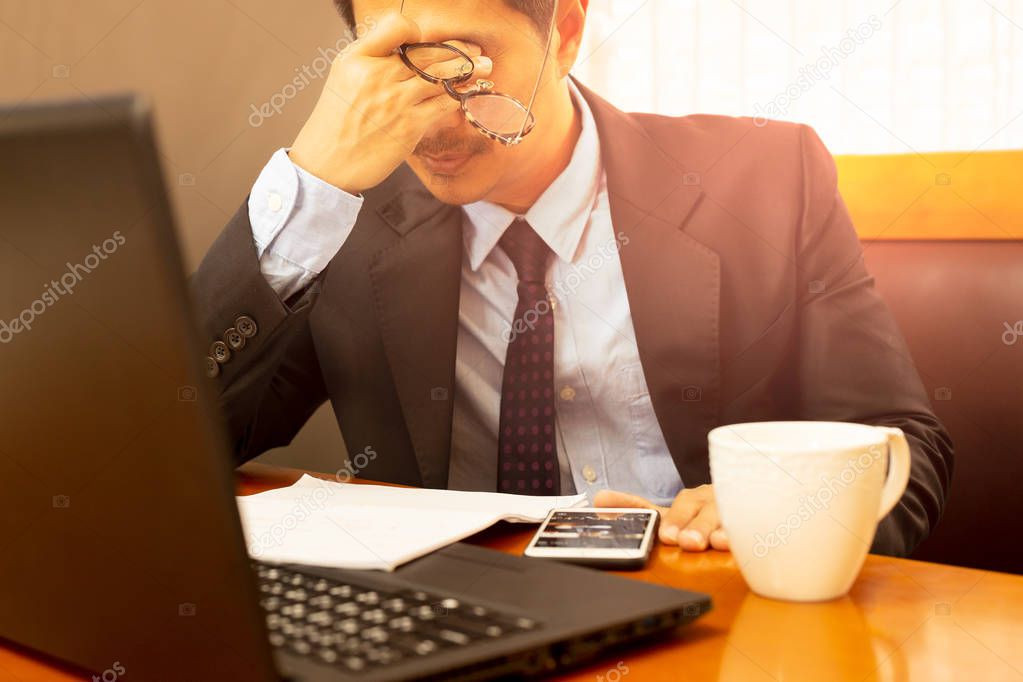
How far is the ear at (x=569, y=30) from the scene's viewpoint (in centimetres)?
144

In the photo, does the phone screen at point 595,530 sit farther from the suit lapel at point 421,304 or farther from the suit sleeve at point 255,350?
the suit lapel at point 421,304

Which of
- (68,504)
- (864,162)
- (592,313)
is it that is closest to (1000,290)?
(864,162)

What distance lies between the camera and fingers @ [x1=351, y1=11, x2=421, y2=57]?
1.32m

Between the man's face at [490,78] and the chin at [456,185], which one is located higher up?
the man's face at [490,78]

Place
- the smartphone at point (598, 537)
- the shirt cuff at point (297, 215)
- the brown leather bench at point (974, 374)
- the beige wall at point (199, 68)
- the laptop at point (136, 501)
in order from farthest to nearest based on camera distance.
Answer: the beige wall at point (199, 68), the shirt cuff at point (297, 215), the brown leather bench at point (974, 374), the smartphone at point (598, 537), the laptop at point (136, 501)

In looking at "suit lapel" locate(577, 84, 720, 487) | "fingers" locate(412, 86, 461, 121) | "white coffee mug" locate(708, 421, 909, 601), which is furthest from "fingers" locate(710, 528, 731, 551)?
"fingers" locate(412, 86, 461, 121)

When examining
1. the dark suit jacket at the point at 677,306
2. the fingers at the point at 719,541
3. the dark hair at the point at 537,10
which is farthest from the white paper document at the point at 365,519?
the dark hair at the point at 537,10

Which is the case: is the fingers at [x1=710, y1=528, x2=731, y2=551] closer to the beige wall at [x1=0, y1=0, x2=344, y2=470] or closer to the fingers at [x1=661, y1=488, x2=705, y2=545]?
the fingers at [x1=661, y1=488, x2=705, y2=545]

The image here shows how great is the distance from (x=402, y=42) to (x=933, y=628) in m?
1.03

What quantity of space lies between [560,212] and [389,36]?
339 mm

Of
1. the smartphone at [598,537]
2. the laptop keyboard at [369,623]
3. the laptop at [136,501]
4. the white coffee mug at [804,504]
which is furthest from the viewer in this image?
the smartphone at [598,537]

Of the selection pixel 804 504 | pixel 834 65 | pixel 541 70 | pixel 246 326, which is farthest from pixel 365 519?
pixel 834 65

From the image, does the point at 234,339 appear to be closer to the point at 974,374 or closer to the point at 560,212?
the point at 560,212

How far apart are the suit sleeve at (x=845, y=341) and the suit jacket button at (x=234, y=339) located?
2.48 ft
